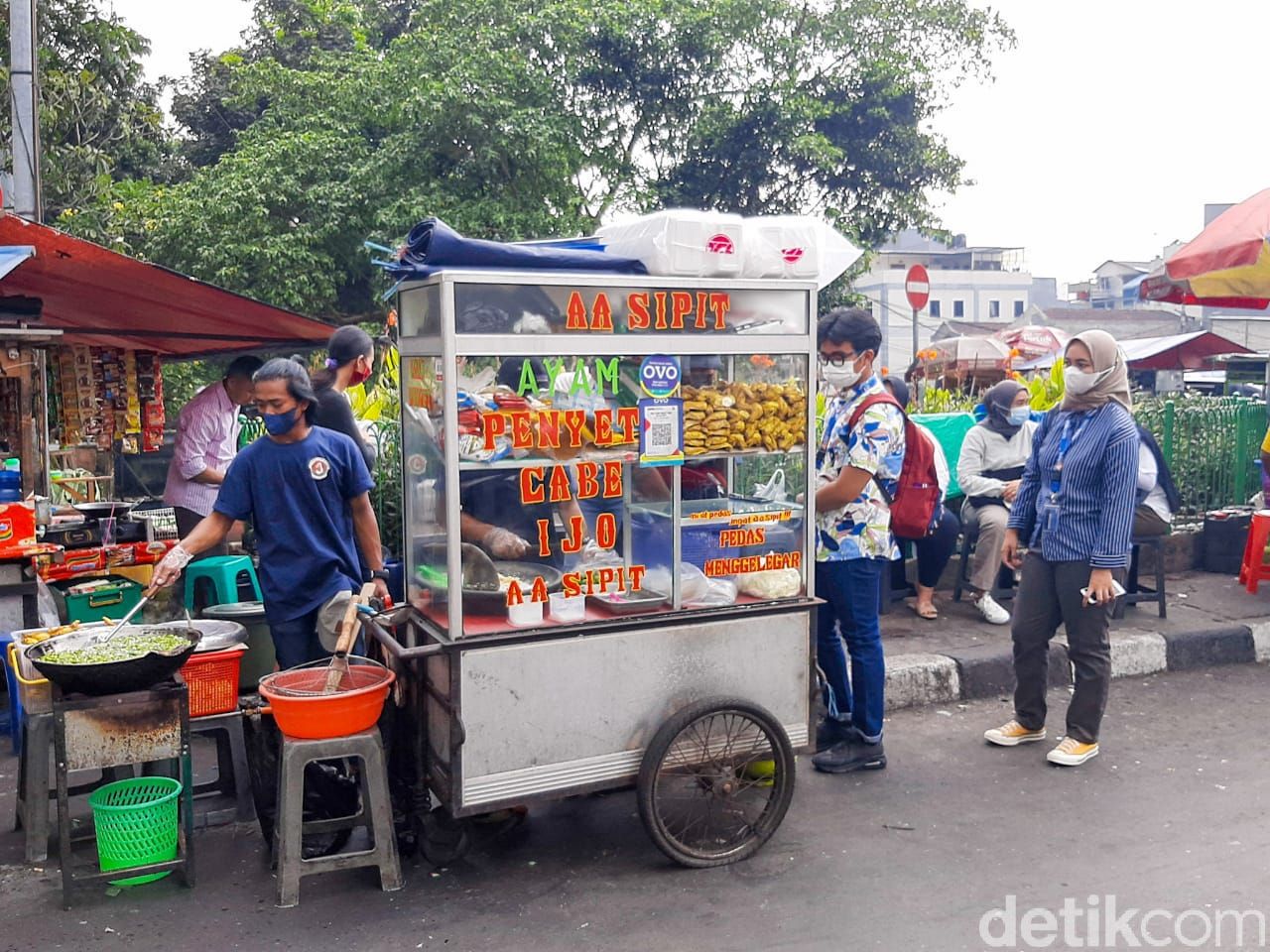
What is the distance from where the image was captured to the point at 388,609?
3906mm

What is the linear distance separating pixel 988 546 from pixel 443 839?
4147 millimetres

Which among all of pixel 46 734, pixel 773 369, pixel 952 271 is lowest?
pixel 46 734

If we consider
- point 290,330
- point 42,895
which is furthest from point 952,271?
point 42,895

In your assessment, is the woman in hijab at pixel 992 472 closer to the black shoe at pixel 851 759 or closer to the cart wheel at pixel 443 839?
the black shoe at pixel 851 759

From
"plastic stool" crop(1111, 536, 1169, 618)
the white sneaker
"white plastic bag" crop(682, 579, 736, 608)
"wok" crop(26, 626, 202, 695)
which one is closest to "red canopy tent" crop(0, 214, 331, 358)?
"wok" crop(26, 626, 202, 695)

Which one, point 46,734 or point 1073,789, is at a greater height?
point 46,734

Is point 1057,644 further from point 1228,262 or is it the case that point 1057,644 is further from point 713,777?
point 713,777

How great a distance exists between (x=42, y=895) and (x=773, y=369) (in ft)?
9.77

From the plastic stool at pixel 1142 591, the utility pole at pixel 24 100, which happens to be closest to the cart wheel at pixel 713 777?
the plastic stool at pixel 1142 591

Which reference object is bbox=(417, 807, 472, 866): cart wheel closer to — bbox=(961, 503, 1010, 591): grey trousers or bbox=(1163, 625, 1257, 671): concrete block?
bbox=(961, 503, 1010, 591): grey trousers

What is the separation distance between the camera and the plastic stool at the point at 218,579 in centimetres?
527

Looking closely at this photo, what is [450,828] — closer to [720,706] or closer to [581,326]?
[720,706]

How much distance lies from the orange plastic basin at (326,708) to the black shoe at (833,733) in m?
2.04

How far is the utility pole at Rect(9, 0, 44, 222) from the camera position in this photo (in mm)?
7492
